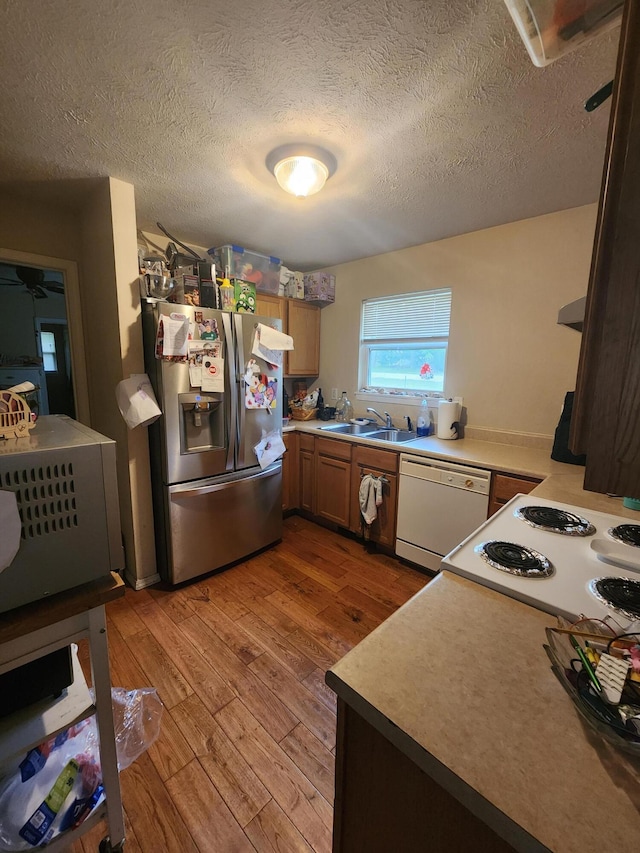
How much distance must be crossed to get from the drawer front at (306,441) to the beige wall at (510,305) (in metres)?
0.91

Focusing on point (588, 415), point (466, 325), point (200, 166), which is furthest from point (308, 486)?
point (588, 415)

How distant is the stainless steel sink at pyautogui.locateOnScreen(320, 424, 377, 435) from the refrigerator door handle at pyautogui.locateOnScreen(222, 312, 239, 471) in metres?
0.91

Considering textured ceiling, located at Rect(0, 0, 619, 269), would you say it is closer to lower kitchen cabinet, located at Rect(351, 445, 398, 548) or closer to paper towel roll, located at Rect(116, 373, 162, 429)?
paper towel roll, located at Rect(116, 373, 162, 429)

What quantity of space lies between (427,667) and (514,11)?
1.37 meters

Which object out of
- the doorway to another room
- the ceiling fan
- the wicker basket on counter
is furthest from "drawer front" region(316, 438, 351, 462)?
the ceiling fan

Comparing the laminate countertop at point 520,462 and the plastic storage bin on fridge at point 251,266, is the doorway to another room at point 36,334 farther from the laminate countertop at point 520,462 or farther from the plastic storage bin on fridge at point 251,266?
the laminate countertop at point 520,462

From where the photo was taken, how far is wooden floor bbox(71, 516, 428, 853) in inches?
42.8

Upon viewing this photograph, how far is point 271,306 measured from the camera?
3082mm

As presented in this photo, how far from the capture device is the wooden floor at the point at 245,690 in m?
1.09

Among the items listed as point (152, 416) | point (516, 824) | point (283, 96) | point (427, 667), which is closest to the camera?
point (516, 824)

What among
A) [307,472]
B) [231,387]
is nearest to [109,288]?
[231,387]

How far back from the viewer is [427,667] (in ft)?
2.09

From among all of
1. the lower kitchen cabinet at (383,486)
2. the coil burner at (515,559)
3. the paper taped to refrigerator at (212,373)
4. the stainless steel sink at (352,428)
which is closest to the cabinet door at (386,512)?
the lower kitchen cabinet at (383,486)

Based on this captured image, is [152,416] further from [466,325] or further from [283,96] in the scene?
[466,325]
